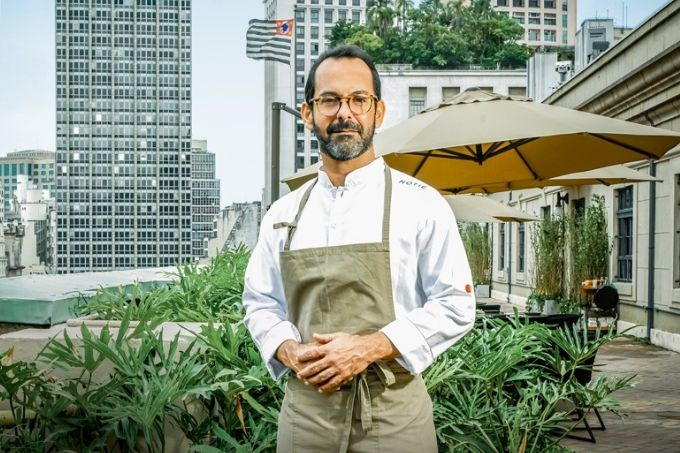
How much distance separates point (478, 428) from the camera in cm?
389

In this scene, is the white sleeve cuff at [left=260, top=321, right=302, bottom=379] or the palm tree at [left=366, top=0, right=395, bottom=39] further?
the palm tree at [left=366, top=0, right=395, bottom=39]

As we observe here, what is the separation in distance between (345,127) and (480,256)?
92.0 feet

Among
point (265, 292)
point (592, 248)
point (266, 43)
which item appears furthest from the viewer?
point (266, 43)

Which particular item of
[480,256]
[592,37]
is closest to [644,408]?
[480,256]

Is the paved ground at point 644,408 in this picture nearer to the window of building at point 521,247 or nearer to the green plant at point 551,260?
the green plant at point 551,260

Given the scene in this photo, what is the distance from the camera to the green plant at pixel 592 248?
58.1ft

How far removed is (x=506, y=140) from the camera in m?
7.20

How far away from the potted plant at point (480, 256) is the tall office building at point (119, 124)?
550 feet

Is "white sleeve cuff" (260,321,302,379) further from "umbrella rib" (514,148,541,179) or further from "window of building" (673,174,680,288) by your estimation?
"window of building" (673,174,680,288)

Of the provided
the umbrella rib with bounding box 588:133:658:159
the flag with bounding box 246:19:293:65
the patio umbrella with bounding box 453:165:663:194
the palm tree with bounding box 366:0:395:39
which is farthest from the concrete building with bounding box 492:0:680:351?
the palm tree with bounding box 366:0:395:39

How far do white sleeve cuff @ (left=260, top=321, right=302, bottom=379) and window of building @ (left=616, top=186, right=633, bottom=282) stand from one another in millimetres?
15412

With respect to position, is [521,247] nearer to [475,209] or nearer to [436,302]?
[475,209]

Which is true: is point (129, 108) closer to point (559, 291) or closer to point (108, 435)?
point (559, 291)

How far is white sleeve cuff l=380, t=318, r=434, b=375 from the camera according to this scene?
231 cm
